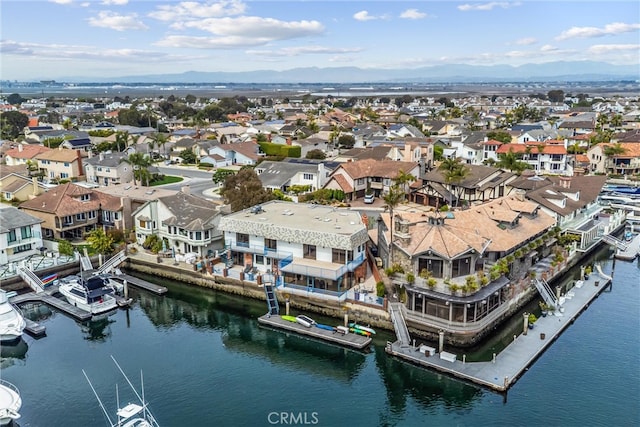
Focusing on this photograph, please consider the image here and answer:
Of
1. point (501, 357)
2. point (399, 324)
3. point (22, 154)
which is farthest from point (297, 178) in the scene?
point (22, 154)

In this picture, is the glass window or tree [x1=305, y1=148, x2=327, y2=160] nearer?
the glass window

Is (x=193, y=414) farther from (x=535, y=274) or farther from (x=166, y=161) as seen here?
(x=166, y=161)

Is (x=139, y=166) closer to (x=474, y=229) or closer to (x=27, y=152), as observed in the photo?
(x=27, y=152)

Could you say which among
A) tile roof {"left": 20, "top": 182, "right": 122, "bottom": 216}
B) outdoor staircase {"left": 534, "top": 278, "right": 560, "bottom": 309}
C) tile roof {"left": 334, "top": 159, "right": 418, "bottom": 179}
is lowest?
outdoor staircase {"left": 534, "top": 278, "right": 560, "bottom": 309}

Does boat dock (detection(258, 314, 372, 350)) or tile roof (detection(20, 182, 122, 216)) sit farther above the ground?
tile roof (detection(20, 182, 122, 216))

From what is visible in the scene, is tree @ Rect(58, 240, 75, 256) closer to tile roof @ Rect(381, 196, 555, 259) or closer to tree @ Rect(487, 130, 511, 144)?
tile roof @ Rect(381, 196, 555, 259)

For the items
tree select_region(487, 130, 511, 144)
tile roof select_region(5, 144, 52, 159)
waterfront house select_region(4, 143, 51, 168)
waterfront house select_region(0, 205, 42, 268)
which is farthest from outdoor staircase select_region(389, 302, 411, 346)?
tree select_region(487, 130, 511, 144)
